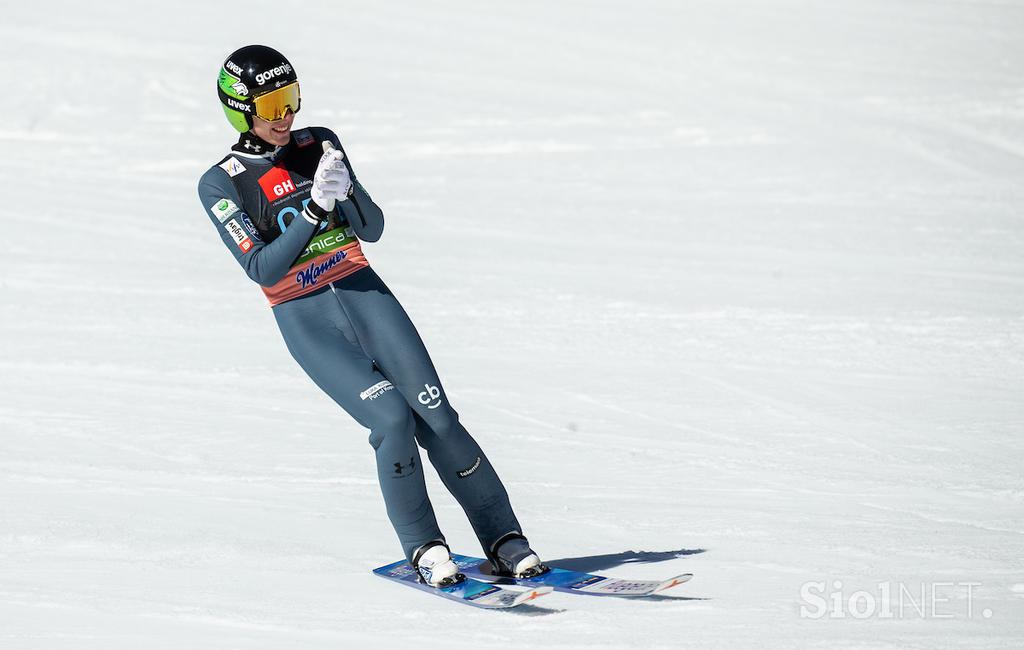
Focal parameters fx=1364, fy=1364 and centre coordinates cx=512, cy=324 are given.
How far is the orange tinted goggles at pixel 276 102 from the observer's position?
529 centimetres

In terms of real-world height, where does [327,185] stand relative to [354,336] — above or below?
above

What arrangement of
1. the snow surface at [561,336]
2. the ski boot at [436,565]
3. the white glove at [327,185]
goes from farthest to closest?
1. the snow surface at [561,336]
2. the ski boot at [436,565]
3. the white glove at [327,185]

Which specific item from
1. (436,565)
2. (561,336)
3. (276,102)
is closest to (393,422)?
(436,565)

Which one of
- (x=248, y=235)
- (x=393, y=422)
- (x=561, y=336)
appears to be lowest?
(x=561, y=336)

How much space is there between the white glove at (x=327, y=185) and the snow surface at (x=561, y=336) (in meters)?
1.50

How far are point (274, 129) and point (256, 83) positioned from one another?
0.21m

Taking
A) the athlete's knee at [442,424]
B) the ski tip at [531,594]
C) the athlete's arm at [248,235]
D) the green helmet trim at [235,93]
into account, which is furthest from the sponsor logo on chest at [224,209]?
the ski tip at [531,594]

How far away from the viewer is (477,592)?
516cm

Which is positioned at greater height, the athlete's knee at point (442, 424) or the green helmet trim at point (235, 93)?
the green helmet trim at point (235, 93)

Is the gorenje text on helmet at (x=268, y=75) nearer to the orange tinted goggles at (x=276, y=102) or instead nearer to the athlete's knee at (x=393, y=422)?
the orange tinted goggles at (x=276, y=102)

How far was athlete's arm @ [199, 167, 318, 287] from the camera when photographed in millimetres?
5066

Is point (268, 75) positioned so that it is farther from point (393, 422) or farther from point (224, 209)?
point (393, 422)

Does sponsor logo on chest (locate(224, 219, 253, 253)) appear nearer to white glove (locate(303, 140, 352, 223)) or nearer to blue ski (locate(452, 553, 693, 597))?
white glove (locate(303, 140, 352, 223))

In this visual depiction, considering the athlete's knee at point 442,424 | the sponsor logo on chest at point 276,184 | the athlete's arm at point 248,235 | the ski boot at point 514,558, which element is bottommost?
the ski boot at point 514,558
